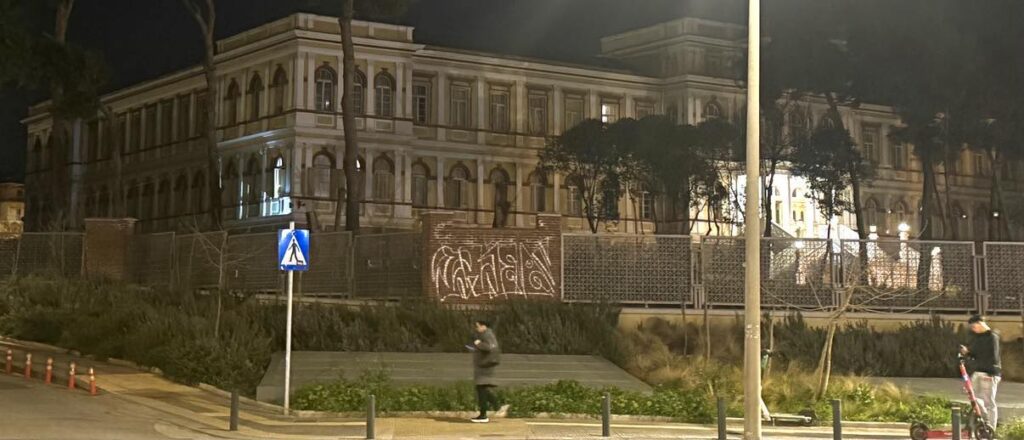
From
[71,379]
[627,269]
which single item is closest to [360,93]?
[627,269]

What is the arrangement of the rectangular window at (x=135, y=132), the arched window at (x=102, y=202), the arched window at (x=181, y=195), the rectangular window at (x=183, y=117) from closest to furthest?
1. the arched window at (x=181, y=195)
2. the rectangular window at (x=183, y=117)
3. the rectangular window at (x=135, y=132)
4. the arched window at (x=102, y=202)

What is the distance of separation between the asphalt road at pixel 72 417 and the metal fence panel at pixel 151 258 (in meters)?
11.9

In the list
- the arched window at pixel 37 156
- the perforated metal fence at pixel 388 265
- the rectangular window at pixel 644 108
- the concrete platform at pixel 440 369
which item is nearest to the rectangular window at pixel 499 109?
the rectangular window at pixel 644 108

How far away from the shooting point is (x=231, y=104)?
5991 cm

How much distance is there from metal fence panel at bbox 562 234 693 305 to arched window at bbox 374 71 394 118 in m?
28.9

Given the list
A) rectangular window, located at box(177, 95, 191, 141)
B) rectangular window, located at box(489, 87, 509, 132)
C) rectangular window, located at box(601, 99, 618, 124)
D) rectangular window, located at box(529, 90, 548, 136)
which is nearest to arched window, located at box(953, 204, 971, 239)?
rectangular window, located at box(601, 99, 618, 124)

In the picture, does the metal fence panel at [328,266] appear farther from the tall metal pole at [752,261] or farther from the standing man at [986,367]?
the standing man at [986,367]

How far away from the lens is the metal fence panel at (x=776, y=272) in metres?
29.9

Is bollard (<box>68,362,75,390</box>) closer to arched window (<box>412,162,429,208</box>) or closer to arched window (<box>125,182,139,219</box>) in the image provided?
arched window (<box>412,162,429,208</box>)

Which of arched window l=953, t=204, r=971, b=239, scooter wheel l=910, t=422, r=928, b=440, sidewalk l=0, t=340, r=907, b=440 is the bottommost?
sidewalk l=0, t=340, r=907, b=440

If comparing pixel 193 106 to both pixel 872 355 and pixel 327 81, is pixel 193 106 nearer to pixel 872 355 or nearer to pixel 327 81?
pixel 327 81

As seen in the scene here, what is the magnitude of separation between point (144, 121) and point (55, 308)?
40348 mm

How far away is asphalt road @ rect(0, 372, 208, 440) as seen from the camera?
55.5 ft

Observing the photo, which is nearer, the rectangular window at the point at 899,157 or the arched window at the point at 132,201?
the arched window at the point at 132,201
